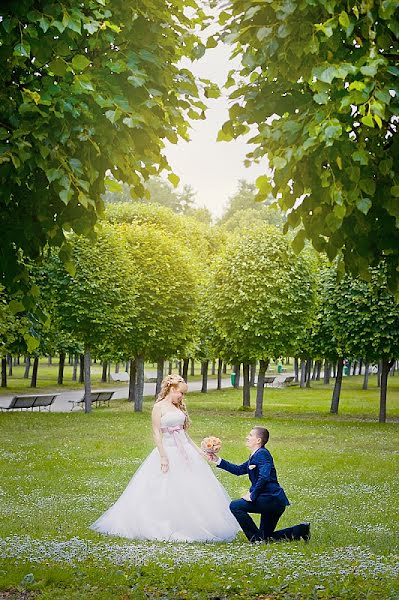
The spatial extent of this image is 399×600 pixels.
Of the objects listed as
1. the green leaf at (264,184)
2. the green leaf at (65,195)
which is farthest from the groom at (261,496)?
the green leaf at (65,195)

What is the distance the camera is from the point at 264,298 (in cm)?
3406

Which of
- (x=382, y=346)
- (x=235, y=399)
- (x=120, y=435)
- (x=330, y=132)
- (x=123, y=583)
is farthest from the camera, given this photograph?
(x=235, y=399)

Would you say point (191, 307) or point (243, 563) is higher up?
point (191, 307)

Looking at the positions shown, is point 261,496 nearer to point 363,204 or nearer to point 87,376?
point 363,204

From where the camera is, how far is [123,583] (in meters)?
8.66

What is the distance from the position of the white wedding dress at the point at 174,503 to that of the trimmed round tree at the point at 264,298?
21640 mm

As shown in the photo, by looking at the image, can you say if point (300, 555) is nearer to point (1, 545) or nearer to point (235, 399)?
point (1, 545)

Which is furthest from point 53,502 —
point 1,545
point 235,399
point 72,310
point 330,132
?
point 235,399

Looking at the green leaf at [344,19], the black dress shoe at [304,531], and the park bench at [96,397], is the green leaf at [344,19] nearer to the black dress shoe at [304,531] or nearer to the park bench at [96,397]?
the black dress shoe at [304,531]

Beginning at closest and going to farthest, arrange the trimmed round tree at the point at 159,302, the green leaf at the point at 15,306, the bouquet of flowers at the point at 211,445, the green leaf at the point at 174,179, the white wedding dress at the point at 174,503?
the green leaf at the point at 174,179 < the green leaf at the point at 15,306 < the bouquet of flowers at the point at 211,445 < the white wedding dress at the point at 174,503 < the trimmed round tree at the point at 159,302

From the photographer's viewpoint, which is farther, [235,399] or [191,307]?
[235,399]

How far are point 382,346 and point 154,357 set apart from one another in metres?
12.3

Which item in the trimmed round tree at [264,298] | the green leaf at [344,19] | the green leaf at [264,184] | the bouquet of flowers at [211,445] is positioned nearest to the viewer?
the green leaf at [344,19]

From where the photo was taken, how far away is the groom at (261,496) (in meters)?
10.7
